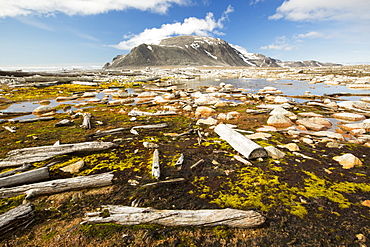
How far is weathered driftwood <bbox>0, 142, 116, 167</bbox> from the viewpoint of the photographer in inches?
203

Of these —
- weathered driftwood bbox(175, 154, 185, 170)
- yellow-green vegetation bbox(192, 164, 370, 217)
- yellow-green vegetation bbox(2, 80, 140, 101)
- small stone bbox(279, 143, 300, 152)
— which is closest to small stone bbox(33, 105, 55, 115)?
yellow-green vegetation bbox(2, 80, 140, 101)

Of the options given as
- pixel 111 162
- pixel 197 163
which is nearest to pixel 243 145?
pixel 197 163

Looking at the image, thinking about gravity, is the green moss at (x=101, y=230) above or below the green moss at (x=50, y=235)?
above

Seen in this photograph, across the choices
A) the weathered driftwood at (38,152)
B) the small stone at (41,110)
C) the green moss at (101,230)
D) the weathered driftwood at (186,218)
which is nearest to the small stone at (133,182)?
the weathered driftwood at (186,218)

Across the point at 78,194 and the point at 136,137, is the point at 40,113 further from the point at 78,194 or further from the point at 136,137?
the point at 78,194

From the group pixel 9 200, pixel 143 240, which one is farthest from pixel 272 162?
pixel 9 200

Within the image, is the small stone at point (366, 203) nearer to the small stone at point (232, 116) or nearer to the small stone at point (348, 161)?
the small stone at point (348, 161)

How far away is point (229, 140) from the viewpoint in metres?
6.82

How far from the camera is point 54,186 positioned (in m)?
4.00

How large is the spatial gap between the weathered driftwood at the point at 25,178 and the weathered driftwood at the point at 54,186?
0.96 ft

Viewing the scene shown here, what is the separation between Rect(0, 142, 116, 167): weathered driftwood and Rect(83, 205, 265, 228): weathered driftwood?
334cm

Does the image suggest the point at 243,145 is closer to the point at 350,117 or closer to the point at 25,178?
the point at 25,178

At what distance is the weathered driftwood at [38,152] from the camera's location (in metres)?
5.15

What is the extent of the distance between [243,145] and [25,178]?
6466 mm
